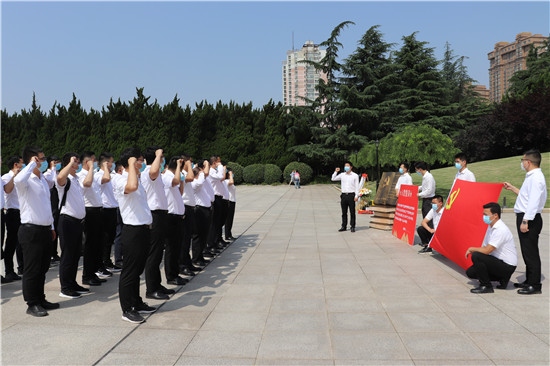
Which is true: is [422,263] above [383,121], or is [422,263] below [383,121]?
below

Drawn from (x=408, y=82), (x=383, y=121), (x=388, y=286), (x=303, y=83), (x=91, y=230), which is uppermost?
(x=303, y=83)

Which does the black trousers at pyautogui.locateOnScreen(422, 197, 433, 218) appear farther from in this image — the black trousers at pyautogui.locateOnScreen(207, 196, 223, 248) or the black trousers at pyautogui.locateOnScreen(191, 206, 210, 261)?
the black trousers at pyautogui.locateOnScreen(191, 206, 210, 261)

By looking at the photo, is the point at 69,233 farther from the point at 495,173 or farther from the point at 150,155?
the point at 495,173

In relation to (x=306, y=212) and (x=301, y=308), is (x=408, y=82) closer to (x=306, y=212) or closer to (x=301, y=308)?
(x=306, y=212)

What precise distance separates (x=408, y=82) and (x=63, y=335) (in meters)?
45.4

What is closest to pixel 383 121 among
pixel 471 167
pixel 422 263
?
pixel 471 167

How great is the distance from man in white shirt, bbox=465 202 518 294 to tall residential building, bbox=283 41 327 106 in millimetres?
111492

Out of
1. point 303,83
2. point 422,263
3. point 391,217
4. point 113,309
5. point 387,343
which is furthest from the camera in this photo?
point 303,83

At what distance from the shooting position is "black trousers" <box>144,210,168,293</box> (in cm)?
512

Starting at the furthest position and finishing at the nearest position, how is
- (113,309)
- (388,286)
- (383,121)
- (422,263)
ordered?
(383,121), (422,263), (388,286), (113,309)

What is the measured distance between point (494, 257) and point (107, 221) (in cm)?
582

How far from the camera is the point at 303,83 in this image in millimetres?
122938

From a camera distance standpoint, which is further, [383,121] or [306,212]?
[383,121]

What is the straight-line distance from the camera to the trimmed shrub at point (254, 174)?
129 ft
